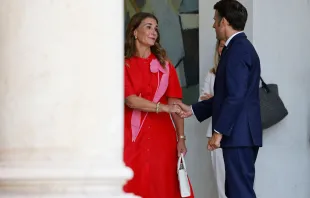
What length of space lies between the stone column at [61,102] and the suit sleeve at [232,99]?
2.28 meters

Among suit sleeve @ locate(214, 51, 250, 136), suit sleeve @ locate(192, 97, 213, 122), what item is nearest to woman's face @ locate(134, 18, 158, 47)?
suit sleeve @ locate(192, 97, 213, 122)

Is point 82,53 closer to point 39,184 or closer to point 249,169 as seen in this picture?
point 39,184

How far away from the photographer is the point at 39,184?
3074 mm

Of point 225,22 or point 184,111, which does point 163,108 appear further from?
point 225,22

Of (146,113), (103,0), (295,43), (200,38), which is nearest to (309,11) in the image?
(295,43)

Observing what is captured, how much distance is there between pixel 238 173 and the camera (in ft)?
18.0

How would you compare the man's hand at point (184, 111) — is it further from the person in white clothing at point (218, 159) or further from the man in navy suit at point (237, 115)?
the person in white clothing at point (218, 159)

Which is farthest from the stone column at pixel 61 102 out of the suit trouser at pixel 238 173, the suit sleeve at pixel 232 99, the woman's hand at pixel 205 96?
the woman's hand at pixel 205 96

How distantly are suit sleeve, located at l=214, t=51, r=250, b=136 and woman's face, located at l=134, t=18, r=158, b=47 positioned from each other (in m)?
0.94

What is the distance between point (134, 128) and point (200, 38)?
1.86 metres

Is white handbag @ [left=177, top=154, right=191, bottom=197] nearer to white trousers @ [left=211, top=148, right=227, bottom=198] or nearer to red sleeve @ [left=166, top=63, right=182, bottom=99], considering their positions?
red sleeve @ [left=166, top=63, right=182, bottom=99]

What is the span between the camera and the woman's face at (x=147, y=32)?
20.3ft

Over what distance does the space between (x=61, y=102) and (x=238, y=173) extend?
8.39ft

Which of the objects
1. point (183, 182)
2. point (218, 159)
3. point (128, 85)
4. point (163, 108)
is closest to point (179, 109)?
point (163, 108)
